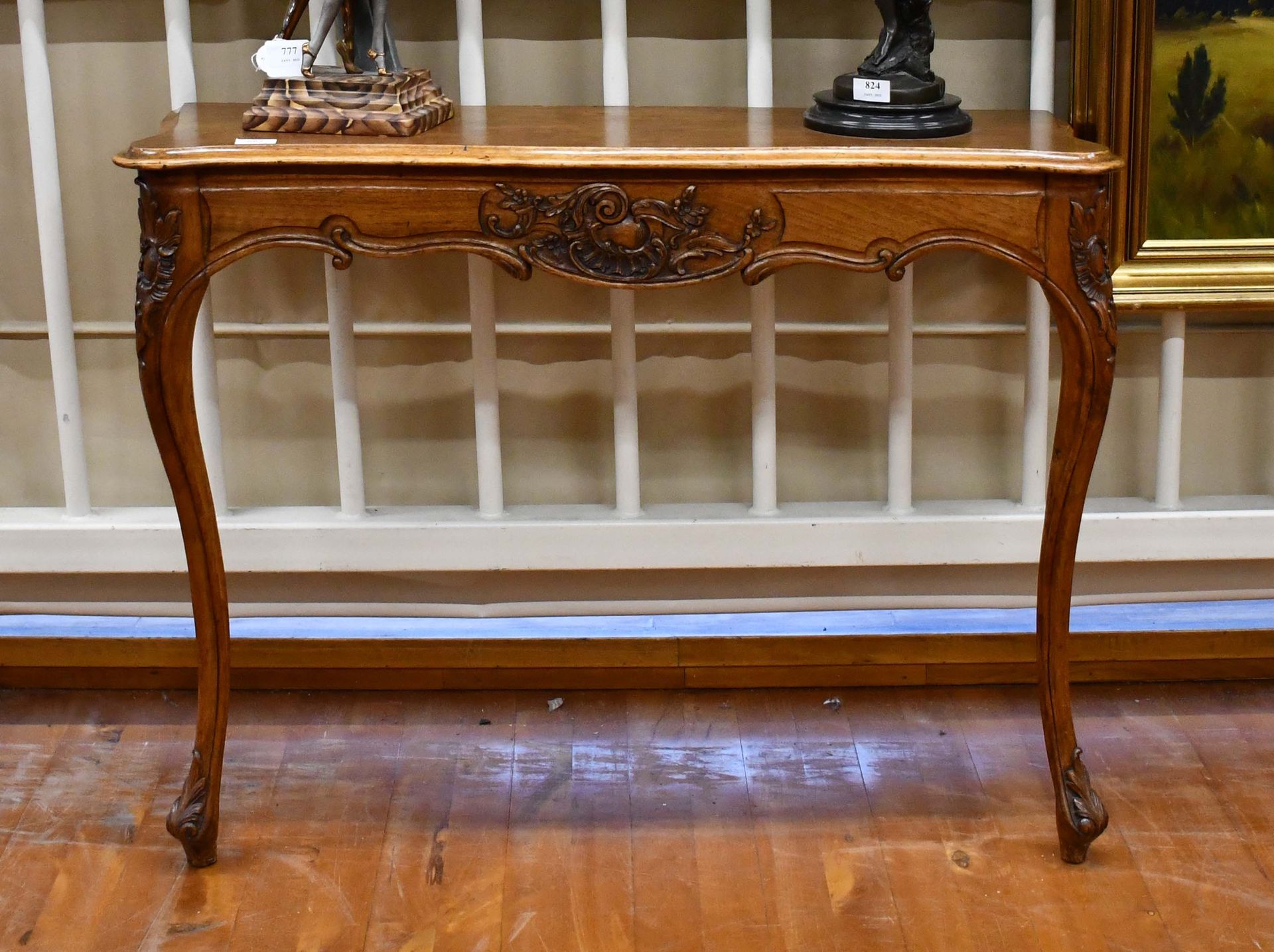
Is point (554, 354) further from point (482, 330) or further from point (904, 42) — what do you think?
point (904, 42)

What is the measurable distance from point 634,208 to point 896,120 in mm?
382

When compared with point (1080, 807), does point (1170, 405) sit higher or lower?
higher

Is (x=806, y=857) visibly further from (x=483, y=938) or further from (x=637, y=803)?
(x=483, y=938)

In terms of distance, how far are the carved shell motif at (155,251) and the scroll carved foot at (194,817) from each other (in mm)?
678

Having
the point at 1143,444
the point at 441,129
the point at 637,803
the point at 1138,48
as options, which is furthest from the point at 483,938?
the point at 1138,48

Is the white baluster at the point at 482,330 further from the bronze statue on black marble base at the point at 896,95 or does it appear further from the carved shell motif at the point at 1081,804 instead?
the carved shell motif at the point at 1081,804

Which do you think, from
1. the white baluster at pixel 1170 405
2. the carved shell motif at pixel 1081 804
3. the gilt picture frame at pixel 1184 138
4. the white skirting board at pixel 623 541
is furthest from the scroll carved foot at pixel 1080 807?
the gilt picture frame at pixel 1184 138

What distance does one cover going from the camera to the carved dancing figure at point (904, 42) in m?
2.02

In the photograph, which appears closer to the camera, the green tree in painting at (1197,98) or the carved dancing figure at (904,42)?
the carved dancing figure at (904,42)

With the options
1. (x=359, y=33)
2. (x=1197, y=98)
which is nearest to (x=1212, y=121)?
(x=1197, y=98)

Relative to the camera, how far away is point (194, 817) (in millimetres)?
2174

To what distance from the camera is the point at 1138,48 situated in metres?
2.35

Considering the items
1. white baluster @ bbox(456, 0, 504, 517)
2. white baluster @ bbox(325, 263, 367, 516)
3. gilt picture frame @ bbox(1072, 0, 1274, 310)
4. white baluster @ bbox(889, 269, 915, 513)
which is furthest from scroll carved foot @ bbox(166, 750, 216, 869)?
gilt picture frame @ bbox(1072, 0, 1274, 310)

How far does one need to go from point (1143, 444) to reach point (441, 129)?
→ 1406 mm
